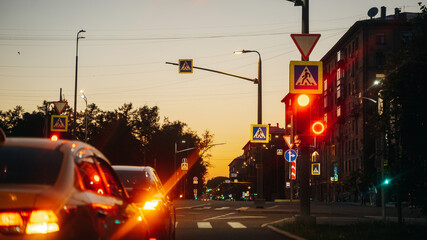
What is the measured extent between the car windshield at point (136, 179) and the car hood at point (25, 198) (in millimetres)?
7144

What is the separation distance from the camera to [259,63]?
110ft

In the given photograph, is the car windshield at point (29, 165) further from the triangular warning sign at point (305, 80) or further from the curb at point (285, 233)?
the triangular warning sign at point (305, 80)

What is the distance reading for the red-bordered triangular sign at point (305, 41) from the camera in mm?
16906

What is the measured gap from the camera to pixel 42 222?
13.1 feet

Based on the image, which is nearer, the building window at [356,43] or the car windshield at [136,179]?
the car windshield at [136,179]

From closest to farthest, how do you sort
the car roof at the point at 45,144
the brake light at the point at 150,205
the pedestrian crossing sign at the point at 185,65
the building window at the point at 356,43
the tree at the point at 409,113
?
the car roof at the point at 45,144 < the brake light at the point at 150,205 < the tree at the point at 409,113 < the pedestrian crossing sign at the point at 185,65 < the building window at the point at 356,43

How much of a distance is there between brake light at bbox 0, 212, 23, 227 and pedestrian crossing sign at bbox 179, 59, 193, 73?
26555mm

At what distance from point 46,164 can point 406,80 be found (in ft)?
34.8

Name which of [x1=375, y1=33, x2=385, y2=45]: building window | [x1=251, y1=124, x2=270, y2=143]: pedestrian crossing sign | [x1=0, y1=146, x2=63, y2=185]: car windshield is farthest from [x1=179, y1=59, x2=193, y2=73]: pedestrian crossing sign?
[x1=375, y1=33, x2=385, y2=45]: building window

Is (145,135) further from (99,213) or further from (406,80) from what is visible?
(99,213)

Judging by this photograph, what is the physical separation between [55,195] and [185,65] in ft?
87.3

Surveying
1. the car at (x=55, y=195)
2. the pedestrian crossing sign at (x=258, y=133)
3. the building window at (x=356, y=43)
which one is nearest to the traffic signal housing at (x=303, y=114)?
the car at (x=55, y=195)

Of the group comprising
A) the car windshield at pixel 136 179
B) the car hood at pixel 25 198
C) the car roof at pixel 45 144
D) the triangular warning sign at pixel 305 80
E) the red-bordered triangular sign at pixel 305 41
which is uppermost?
the red-bordered triangular sign at pixel 305 41

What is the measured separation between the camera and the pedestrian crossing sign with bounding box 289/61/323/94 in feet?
55.6
